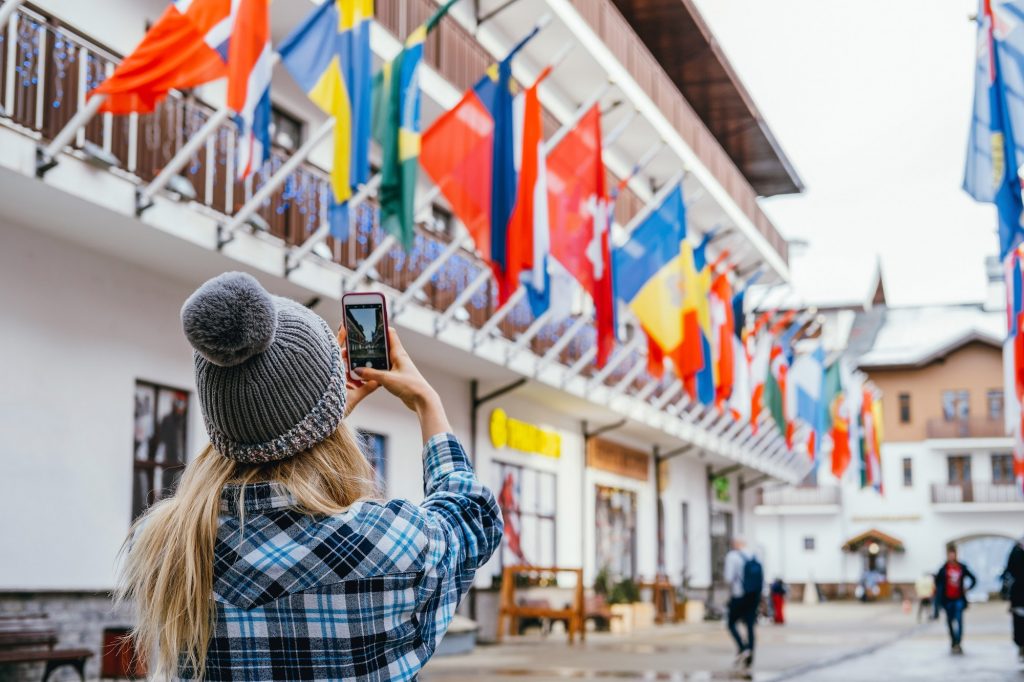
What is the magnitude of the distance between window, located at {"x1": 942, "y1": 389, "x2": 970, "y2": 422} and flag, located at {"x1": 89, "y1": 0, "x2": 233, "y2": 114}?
62907mm

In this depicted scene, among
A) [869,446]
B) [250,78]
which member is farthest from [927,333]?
[250,78]

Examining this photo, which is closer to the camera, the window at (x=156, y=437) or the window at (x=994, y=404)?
the window at (x=156, y=437)

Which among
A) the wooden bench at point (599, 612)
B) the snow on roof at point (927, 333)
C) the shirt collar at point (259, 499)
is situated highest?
the snow on roof at point (927, 333)

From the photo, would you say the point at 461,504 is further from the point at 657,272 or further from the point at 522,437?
the point at 522,437

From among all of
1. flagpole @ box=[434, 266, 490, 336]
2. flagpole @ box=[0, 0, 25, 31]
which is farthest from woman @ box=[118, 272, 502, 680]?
flagpole @ box=[434, 266, 490, 336]

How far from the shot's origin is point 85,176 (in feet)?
44.1

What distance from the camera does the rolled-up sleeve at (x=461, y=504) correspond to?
242 cm

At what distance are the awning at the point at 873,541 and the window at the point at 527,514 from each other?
1750 inches

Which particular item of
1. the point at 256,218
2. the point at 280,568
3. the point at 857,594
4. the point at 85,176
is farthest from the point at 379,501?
the point at 857,594

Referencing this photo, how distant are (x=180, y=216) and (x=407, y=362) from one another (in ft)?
41.8

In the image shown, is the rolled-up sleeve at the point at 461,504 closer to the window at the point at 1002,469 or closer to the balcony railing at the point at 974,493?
the balcony railing at the point at 974,493

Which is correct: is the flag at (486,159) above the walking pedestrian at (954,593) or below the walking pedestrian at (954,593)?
above

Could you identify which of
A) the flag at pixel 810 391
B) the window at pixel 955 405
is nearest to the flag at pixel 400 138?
the flag at pixel 810 391

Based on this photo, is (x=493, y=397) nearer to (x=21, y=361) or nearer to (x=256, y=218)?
(x=256, y=218)
